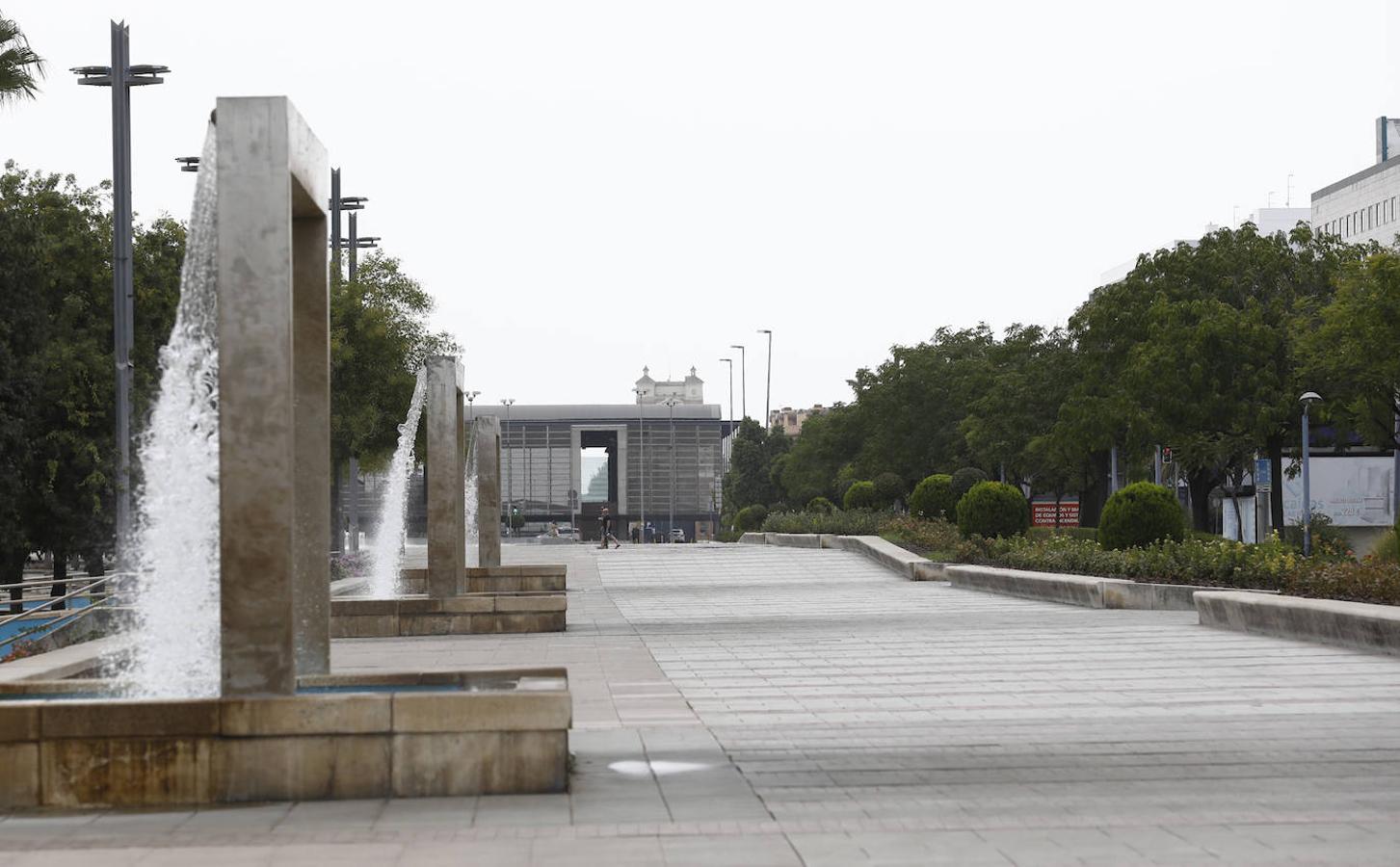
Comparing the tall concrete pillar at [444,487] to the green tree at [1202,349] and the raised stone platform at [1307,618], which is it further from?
the green tree at [1202,349]

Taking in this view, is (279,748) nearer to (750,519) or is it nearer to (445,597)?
(445,597)

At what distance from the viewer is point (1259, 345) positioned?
41188 mm

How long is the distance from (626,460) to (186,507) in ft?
412

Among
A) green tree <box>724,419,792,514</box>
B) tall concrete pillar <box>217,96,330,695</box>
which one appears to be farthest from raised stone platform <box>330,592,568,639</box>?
green tree <box>724,419,792,514</box>

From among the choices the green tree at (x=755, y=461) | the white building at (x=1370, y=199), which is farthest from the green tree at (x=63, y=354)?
the white building at (x=1370, y=199)

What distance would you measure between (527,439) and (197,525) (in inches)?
4900

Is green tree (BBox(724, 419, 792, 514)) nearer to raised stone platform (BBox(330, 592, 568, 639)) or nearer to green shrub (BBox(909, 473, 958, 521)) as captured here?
green shrub (BBox(909, 473, 958, 521))

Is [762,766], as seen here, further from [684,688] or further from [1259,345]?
[1259,345]

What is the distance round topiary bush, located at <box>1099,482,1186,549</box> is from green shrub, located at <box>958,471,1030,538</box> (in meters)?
7.01

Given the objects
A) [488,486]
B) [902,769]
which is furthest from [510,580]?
[902,769]

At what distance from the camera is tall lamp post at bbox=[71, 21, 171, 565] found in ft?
65.5

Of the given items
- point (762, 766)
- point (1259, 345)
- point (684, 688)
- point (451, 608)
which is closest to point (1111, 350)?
point (1259, 345)

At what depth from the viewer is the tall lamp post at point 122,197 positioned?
20.0 metres

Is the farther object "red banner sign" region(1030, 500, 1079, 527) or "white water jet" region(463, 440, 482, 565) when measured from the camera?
"red banner sign" region(1030, 500, 1079, 527)
